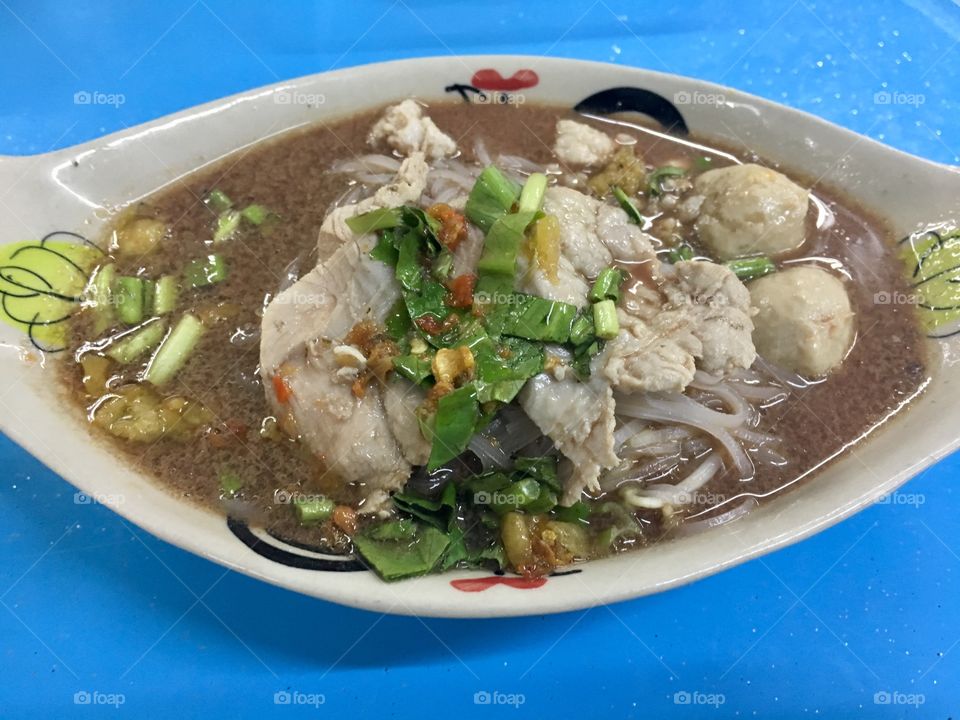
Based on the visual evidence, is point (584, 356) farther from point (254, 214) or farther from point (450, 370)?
point (254, 214)

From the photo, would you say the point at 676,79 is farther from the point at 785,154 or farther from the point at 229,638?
the point at 229,638

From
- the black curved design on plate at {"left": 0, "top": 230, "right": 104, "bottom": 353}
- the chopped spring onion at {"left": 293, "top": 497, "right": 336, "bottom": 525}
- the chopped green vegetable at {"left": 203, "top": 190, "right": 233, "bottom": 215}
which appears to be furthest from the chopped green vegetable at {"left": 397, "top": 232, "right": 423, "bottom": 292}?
the black curved design on plate at {"left": 0, "top": 230, "right": 104, "bottom": 353}

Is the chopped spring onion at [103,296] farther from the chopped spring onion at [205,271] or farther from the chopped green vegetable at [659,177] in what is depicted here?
the chopped green vegetable at [659,177]

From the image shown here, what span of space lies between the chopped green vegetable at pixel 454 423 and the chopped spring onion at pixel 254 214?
1595mm

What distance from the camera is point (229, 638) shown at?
2742 millimetres

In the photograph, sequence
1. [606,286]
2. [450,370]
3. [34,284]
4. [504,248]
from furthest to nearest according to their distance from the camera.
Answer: [34,284] < [606,286] < [504,248] < [450,370]

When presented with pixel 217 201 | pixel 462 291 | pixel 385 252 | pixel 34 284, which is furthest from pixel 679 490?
pixel 34 284

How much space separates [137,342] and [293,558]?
4.33 feet

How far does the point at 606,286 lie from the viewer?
258 cm

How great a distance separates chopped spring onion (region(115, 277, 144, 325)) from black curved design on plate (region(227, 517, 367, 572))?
1.18 metres

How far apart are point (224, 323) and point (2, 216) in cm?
99

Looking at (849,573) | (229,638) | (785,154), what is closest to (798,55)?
(785,154)

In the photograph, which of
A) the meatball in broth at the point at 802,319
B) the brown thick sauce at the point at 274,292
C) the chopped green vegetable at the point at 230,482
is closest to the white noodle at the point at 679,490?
the brown thick sauce at the point at 274,292

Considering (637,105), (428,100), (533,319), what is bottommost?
(533,319)
